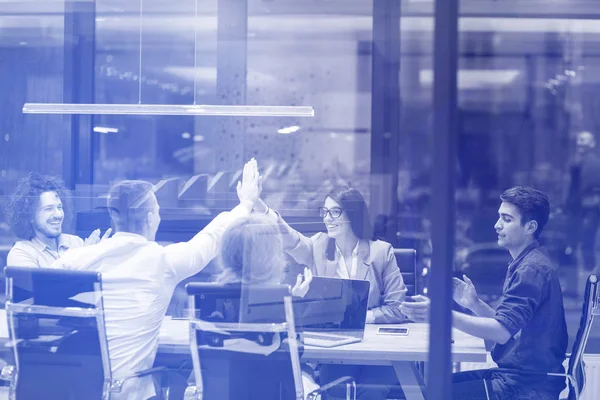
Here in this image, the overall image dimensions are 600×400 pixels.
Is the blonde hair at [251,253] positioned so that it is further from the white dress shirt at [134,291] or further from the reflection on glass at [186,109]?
the reflection on glass at [186,109]

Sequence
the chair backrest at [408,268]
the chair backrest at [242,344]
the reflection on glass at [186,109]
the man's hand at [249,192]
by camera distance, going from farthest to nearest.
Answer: the reflection on glass at [186,109]
the chair backrest at [408,268]
the man's hand at [249,192]
the chair backrest at [242,344]

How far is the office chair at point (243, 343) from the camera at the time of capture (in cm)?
308

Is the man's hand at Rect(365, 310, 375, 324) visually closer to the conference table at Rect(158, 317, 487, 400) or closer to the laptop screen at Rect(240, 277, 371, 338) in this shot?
the conference table at Rect(158, 317, 487, 400)

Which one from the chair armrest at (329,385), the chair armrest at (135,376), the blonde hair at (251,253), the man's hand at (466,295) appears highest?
the blonde hair at (251,253)

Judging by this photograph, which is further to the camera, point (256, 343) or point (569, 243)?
point (569, 243)

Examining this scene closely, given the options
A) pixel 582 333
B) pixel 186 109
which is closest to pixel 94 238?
pixel 186 109

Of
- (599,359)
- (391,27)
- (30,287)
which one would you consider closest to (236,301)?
(30,287)

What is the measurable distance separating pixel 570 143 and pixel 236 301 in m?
6.03

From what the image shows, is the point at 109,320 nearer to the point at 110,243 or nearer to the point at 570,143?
the point at 110,243

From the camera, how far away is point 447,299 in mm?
2490

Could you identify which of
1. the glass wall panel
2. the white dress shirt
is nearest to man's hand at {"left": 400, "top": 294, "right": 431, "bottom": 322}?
the white dress shirt

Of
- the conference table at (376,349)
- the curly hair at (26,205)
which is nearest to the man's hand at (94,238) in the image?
the curly hair at (26,205)

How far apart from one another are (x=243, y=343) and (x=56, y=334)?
0.75 meters

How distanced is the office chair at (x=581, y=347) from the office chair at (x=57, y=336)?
171 cm
